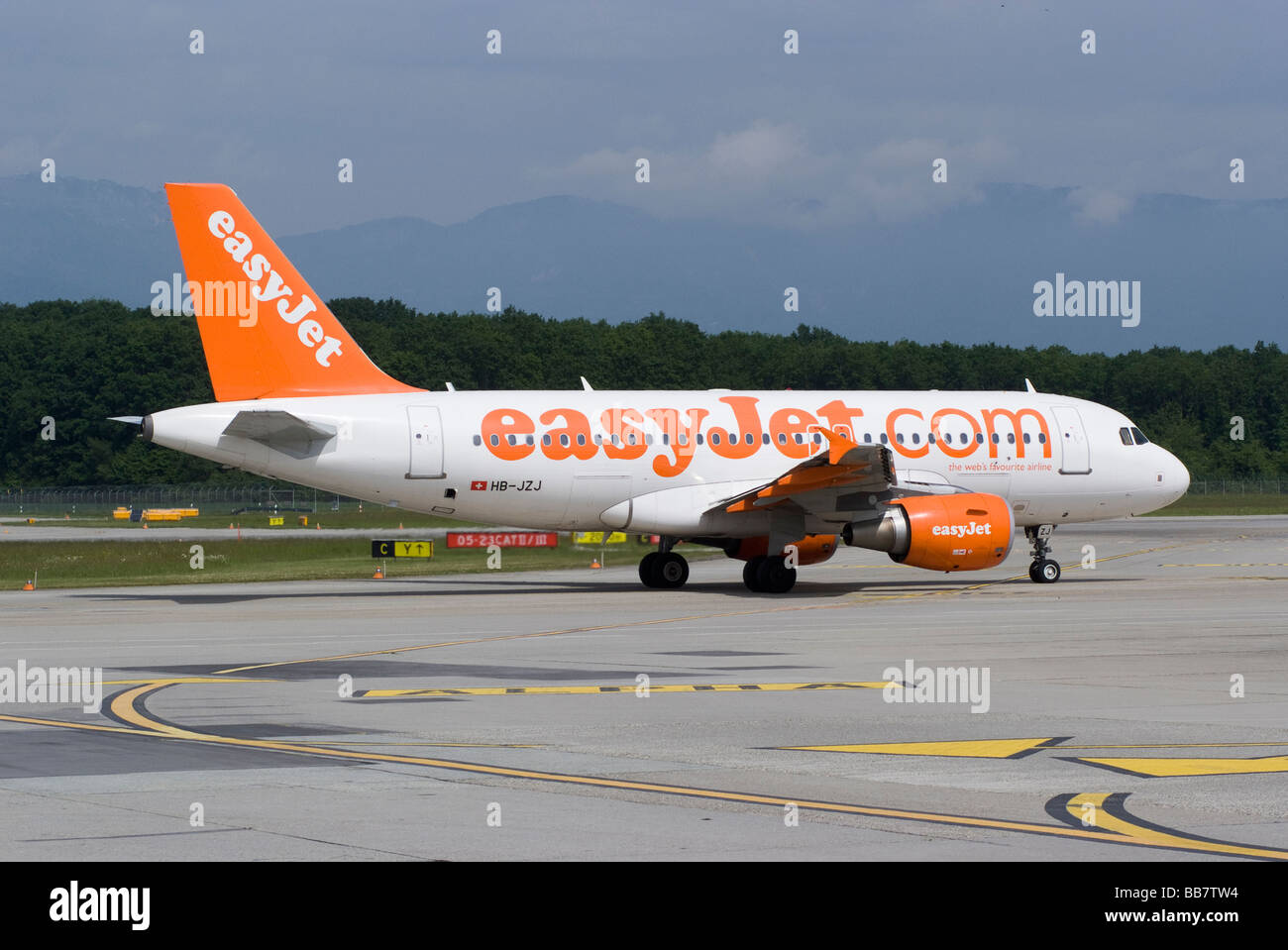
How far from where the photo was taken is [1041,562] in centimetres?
3912

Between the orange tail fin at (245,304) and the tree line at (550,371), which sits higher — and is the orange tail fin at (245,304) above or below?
below

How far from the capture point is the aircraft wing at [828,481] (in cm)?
3375

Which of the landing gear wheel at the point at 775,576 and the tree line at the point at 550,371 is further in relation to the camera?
the tree line at the point at 550,371

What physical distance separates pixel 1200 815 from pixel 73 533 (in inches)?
3038

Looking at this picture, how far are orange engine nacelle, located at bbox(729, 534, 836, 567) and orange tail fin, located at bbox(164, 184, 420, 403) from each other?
9.96 metres

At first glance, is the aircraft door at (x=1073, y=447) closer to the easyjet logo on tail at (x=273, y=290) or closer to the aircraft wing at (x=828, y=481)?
the aircraft wing at (x=828, y=481)

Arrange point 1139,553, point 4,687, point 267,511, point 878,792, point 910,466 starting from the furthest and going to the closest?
1. point 267,511
2. point 1139,553
3. point 910,466
4. point 4,687
5. point 878,792

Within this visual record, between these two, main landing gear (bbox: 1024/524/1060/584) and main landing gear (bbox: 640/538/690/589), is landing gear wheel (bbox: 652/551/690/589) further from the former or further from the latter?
main landing gear (bbox: 1024/524/1060/584)

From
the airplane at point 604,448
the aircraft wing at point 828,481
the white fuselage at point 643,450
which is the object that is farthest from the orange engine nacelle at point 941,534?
the white fuselage at point 643,450

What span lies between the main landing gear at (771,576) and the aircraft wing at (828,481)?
4.28 ft

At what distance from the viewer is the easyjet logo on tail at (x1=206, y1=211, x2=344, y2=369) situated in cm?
3478

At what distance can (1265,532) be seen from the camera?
235ft
